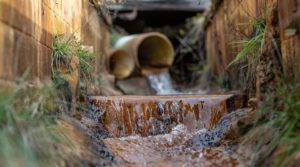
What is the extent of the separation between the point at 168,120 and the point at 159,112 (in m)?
0.16

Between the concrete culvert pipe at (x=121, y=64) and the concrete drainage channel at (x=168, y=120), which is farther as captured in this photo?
the concrete culvert pipe at (x=121, y=64)

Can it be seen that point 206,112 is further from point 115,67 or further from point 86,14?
point 115,67

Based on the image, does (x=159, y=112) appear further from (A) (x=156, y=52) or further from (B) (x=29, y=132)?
(A) (x=156, y=52)

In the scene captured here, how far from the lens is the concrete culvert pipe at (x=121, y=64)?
11.6m

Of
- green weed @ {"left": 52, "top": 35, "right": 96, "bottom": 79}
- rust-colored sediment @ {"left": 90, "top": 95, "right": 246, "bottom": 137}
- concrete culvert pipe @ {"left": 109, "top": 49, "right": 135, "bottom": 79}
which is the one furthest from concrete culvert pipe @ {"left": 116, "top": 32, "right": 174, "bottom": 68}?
rust-colored sediment @ {"left": 90, "top": 95, "right": 246, "bottom": 137}

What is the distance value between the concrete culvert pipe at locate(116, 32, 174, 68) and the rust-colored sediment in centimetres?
613

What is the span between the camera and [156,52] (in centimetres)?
1270

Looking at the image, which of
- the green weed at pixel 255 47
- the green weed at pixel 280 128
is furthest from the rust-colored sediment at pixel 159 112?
the green weed at pixel 280 128

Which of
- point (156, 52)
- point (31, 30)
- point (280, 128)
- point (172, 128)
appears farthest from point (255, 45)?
point (156, 52)

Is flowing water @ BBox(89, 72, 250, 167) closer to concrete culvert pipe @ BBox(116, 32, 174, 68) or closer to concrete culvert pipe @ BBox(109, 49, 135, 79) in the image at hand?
concrete culvert pipe @ BBox(109, 49, 135, 79)

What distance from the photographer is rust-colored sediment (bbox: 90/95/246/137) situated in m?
5.38

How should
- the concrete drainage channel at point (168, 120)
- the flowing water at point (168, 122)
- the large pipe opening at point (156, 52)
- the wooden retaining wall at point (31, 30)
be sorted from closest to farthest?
1. the wooden retaining wall at point (31, 30)
2. the flowing water at point (168, 122)
3. the concrete drainage channel at point (168, 120)
4. the large pipe opening at point (156, 52)

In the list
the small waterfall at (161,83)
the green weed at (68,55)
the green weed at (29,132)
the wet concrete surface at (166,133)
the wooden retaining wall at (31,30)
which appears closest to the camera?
the green weed at (29,132)

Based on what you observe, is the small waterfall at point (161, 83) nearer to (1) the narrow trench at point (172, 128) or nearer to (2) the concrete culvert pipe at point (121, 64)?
(2) the concrete culvert pipe at point (121, 64)
